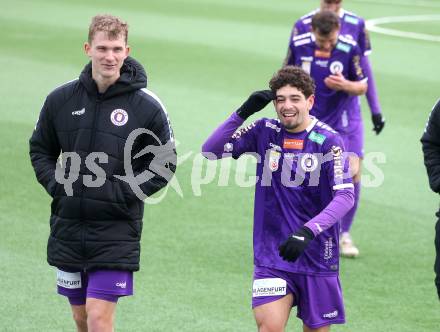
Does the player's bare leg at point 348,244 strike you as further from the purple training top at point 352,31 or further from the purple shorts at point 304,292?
the purple shorts at point 304,292

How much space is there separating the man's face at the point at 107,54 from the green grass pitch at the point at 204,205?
2.35 m

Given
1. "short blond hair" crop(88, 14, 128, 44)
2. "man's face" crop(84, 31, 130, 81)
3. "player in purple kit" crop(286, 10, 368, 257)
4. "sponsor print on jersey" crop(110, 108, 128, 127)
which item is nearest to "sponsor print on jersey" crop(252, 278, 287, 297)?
"sponsor print on jersey" crop(110, 108, 128, 127)

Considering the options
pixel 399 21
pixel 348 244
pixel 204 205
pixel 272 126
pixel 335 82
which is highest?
pixel 399 21

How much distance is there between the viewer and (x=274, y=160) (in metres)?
6.66

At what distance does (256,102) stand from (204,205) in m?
4.68

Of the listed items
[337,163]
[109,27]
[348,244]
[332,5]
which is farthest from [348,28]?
[109,27]

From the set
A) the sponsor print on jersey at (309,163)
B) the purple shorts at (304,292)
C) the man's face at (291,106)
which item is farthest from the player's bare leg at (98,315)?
the man's face at (291,106)

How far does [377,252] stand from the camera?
10008mm

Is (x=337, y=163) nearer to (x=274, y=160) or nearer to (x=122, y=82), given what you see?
(x=274, y=160)

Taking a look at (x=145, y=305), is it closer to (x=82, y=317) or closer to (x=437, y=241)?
(x=82, y=317)

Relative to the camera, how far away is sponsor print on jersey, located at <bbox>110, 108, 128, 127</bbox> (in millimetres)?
6375

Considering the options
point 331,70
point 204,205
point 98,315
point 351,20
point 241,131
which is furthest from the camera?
point 204,205

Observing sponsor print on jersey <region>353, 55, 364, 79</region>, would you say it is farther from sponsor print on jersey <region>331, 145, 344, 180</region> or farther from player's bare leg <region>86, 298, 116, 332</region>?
player's bare leg <region>86, 298, 116, 332</region>

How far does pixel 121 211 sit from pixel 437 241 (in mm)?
1962
